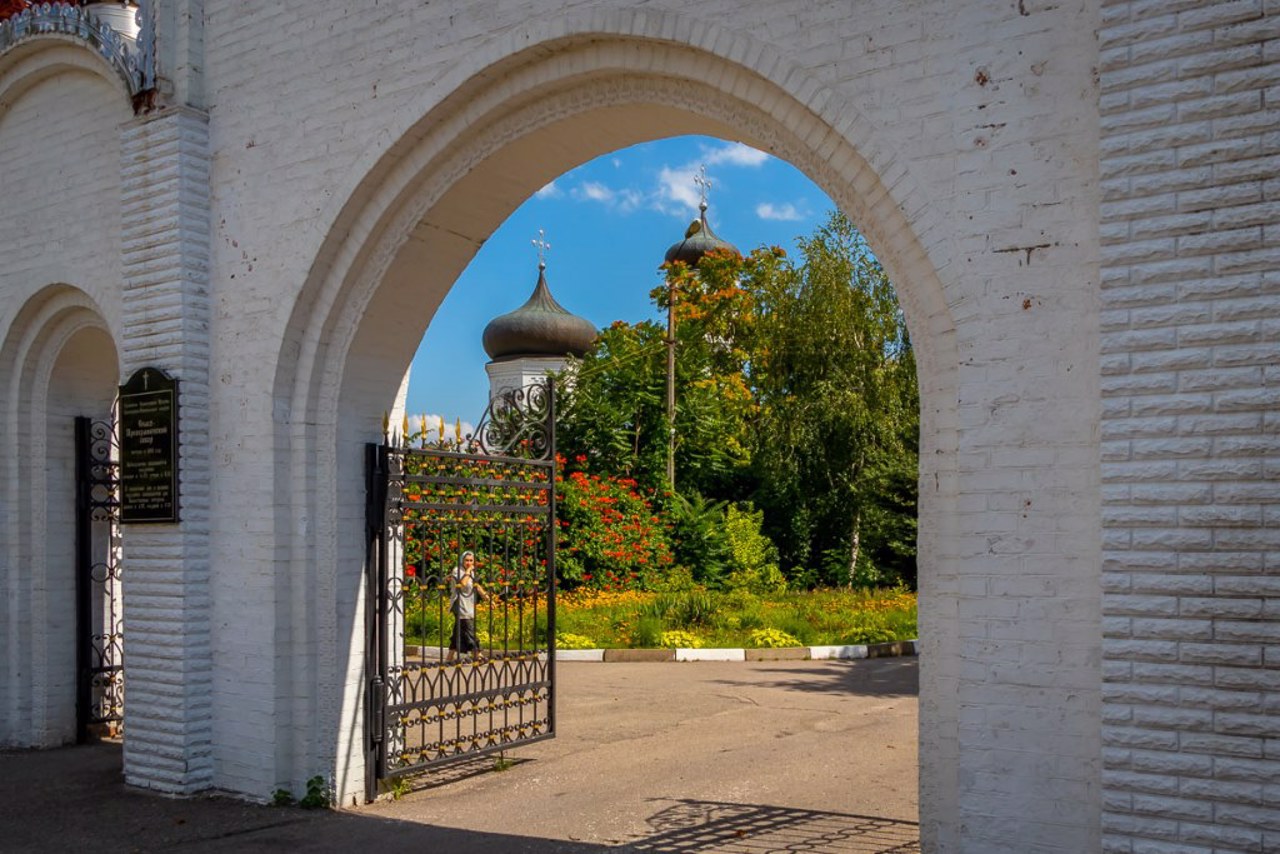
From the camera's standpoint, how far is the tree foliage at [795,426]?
18.5m

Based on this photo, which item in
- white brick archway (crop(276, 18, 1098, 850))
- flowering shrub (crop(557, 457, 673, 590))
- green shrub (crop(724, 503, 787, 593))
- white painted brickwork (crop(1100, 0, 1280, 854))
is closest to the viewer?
white painted brickwork (crop(1100, 0, 1280, 854))

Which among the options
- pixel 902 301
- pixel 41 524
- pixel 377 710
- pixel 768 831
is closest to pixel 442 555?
pixel 377 710

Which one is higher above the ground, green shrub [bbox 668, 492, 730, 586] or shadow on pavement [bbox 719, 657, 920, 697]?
green shrub [bbox 668, 492, 730, 586]

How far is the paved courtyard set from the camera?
5.84 metres

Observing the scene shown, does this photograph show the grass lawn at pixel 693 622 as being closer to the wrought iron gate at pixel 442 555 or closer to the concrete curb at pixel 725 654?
the concrete curb at pixel 725 654

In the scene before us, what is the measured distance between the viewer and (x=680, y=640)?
45.3ft

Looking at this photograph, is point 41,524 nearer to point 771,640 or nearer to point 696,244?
point 771,640

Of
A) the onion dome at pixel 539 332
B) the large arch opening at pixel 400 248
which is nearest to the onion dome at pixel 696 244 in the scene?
the onion dome at pixel 539 332

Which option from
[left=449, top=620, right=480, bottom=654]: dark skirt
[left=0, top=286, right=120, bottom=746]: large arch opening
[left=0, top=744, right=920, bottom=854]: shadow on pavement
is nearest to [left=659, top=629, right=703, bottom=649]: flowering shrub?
[left=449, top=620, right=480, bottom=654]: dark skirt

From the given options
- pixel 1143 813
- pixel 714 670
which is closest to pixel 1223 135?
pixel 1143 813

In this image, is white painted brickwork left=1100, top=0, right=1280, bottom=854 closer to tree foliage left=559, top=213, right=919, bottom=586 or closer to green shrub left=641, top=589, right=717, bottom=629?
green shrub left=641, top=589, right=717, bottom=629

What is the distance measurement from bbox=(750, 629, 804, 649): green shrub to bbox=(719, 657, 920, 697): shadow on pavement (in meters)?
0.84

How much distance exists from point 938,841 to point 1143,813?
96 cm

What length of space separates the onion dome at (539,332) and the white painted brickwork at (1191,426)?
22592 millimetres
